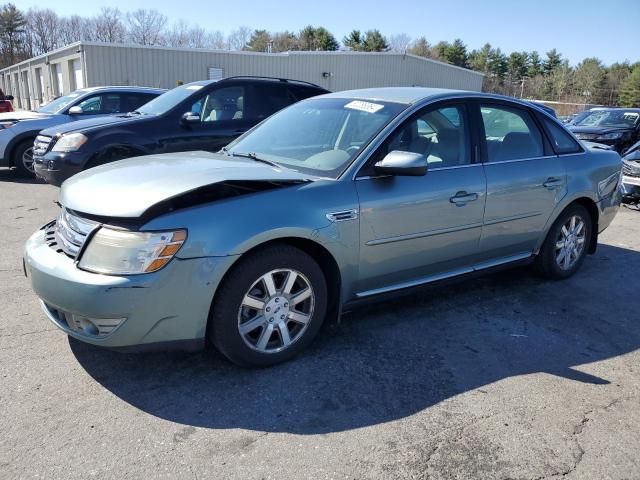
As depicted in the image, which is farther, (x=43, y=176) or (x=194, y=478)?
(x=43, y=176)

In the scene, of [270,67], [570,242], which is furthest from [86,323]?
[270,67]

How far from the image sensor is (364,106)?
13.2 ft

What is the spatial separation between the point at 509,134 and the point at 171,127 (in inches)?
182

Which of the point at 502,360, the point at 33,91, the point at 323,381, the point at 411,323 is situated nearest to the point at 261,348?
the point at 323,381

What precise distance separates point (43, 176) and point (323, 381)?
597 cm

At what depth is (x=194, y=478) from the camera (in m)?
2.33

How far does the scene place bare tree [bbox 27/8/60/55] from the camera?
8331 centimetres

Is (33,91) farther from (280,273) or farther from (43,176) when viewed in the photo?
(280,273)

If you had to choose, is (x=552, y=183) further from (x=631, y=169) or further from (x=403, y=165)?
(x=631, y=169)

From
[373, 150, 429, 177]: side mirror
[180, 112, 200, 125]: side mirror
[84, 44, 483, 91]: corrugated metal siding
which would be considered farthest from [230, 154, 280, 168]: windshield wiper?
[84, 44, 483, 91]: corrugated metal siding

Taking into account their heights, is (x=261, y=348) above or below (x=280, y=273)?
below

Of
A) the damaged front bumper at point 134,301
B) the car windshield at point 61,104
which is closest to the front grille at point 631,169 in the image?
the damaged front bumper at point 134,301

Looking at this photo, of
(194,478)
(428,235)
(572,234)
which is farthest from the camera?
(572,234)

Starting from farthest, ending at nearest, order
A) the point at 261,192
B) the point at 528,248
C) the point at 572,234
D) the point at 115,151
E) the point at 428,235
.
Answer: the point at 115,151, the point at 572,234, the point at 528,248, the point at 428,235, the point at 261,192
